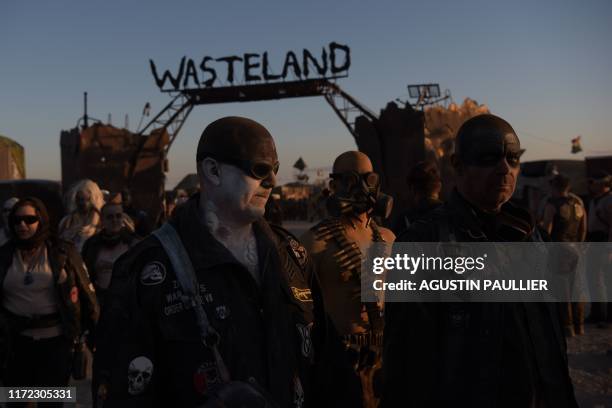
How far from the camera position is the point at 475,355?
252 cm

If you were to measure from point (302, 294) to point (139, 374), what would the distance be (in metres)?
0.69

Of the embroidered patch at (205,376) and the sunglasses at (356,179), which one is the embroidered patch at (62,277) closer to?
the sunglasses at (356,179)

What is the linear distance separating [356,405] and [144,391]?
78 centimetres

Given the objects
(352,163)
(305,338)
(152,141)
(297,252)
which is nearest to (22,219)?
Answer: (352,163)

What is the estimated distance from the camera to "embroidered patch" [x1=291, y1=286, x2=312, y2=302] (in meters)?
2.28

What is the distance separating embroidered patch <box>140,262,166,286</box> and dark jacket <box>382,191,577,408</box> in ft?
3.76

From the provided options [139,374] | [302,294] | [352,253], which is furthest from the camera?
[352,253]

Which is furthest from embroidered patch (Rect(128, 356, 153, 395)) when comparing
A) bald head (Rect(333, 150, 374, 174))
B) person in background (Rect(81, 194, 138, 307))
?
person in background (Rect(81, 194, 138, 307))

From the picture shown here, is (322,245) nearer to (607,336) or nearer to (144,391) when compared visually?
(144,391)

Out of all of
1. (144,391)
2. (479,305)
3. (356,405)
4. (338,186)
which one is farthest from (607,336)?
(144,391)

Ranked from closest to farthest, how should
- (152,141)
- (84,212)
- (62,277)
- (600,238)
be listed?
1. (62,277)
2. (84,212)
3. (600,238)
4. (152,141)

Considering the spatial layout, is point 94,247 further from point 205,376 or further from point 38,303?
point 205,376

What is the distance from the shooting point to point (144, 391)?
6.46 ft

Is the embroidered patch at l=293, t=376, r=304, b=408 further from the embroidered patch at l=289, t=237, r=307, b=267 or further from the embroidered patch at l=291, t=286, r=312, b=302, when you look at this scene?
the embroidered patch at l=289, t=237, r=307, b=267
